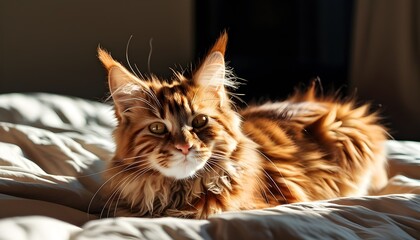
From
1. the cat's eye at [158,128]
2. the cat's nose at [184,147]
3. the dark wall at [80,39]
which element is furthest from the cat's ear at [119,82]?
the dark wall at [80,39]

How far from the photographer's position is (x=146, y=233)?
44.4 inches

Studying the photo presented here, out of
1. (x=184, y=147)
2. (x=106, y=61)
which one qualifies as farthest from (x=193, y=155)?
(x=106, y=61)

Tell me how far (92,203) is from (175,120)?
0.35 m

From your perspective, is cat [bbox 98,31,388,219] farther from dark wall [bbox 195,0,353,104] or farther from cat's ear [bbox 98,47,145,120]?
dark wall [bbox 195,0,353,104]

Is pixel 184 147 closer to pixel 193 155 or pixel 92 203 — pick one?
pixel 193 155

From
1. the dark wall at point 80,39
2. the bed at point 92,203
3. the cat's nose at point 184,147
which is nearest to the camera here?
the bed at point 92,203

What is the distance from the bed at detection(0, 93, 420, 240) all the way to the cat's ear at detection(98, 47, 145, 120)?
0.90 ft

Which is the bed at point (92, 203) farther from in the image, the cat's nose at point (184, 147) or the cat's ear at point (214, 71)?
the cat's ear at point (214, 71)

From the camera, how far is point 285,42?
128 inches

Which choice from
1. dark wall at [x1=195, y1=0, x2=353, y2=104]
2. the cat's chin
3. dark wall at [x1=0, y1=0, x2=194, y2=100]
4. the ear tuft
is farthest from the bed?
dark wall at [x1=195, y1=0, x2=353, y2=104]

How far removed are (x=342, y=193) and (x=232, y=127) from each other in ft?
1.57

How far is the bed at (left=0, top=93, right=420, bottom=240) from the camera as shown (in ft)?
3.80

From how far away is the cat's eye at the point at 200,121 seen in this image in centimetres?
148

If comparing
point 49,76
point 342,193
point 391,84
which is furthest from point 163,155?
point 49,76
